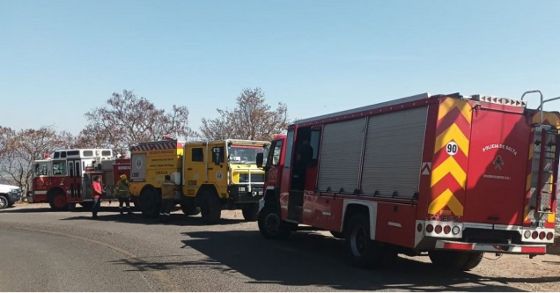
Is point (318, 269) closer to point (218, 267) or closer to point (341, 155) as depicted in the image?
point (218, 267)

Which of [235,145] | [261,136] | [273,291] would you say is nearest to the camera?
[273,291]

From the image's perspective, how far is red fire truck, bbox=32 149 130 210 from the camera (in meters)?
25.9

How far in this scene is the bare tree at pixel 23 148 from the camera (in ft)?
141

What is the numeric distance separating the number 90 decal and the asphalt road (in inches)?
81.2

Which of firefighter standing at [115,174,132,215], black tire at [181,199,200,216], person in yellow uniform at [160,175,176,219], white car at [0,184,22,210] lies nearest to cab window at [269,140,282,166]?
black tire at [181,199,200,216]

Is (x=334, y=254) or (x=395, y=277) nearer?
(x=395, y=277)

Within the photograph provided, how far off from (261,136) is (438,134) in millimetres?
31777

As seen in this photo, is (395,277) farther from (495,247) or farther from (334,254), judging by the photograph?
(334,254)

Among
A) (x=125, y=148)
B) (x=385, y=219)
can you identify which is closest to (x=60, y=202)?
(x=125, y=148)

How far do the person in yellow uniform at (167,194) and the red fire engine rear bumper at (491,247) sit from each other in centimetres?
1347

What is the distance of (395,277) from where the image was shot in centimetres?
919

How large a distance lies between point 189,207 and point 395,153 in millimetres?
13033

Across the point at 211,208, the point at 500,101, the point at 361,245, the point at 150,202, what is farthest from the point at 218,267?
the point at 150,202

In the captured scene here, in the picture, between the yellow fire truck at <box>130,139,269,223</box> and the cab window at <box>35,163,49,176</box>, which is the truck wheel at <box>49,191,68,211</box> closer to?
the cab window at <box>35,163,49,176</box>
